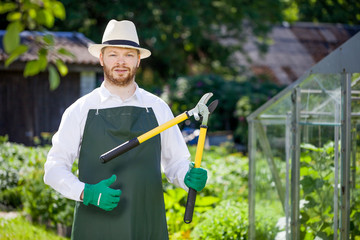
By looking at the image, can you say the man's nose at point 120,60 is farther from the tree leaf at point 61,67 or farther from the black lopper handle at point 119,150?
the tree leaf at point 61,67

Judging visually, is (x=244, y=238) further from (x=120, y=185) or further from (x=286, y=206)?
(x=120, y=185)

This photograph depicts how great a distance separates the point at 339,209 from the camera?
3713mm

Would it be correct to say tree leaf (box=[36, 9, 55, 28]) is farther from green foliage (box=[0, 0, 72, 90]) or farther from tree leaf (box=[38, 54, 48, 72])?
tree leaf (box=[38, 54, 48, 72])

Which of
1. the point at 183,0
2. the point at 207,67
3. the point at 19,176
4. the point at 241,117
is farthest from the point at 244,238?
the point at 207,67

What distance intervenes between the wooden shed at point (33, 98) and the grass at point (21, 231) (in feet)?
18.5

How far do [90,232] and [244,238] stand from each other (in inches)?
84.1

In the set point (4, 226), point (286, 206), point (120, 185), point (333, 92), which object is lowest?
point (4, 226)

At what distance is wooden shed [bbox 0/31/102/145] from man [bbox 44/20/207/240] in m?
8.38

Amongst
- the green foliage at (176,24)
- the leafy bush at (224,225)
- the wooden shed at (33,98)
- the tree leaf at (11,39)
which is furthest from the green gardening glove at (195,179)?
the green foliage at (176,24)

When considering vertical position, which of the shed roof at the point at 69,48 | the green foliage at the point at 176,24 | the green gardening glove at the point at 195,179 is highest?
the green foliage at the point at 176,24

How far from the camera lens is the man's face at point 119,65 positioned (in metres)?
2.97

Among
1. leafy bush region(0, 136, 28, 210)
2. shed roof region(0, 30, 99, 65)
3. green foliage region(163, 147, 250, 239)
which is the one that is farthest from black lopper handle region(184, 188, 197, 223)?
shed roof region(0, 30, 99, 65)

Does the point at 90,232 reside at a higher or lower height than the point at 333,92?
lower

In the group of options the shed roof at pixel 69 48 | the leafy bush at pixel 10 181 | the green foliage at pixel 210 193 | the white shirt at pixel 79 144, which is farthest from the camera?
the shed roof at pixel 69 48
